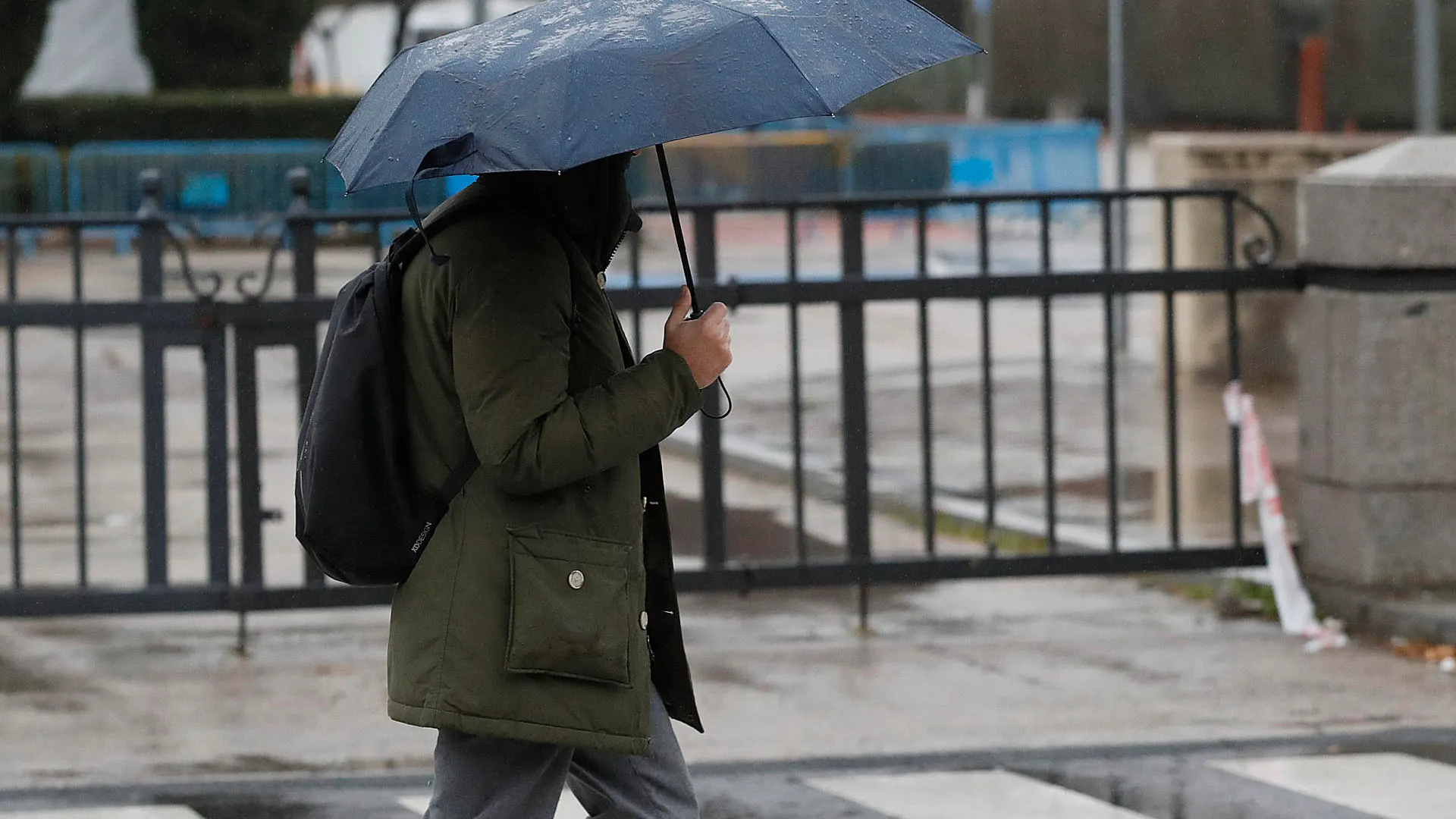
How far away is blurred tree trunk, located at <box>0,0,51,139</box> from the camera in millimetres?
26047

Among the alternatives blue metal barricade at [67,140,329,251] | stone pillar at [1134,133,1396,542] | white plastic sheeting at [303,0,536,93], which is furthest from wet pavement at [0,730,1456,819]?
white plastic sheeting at [303,0,536,93]

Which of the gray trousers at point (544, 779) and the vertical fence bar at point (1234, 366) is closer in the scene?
the gray trousers at point (544, 779)

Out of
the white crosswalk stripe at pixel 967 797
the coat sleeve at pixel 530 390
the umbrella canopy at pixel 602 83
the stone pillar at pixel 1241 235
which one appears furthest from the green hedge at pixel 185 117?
the coat sleeve at pixel 530 390

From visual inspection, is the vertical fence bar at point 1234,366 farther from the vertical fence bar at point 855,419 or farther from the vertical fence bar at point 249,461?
the vertical fence bar at point 249,461

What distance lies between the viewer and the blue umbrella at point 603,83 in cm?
323

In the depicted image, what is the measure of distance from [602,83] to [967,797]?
8.48ft

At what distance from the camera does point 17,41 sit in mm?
26281

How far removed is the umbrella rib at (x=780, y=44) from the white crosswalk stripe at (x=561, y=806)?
232cm

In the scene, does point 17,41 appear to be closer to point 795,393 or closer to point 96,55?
point 96,55

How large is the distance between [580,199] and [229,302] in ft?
12.0

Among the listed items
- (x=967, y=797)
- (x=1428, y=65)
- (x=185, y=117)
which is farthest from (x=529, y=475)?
(x=185, y=117)

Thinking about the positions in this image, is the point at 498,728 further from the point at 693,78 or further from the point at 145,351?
the point at 145,351

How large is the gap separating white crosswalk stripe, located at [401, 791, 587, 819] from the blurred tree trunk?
22.5m

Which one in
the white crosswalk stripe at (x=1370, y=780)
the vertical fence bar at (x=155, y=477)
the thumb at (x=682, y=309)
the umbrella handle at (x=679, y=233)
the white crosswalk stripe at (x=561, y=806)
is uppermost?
the umbrella handle at (x=679, y=233)
